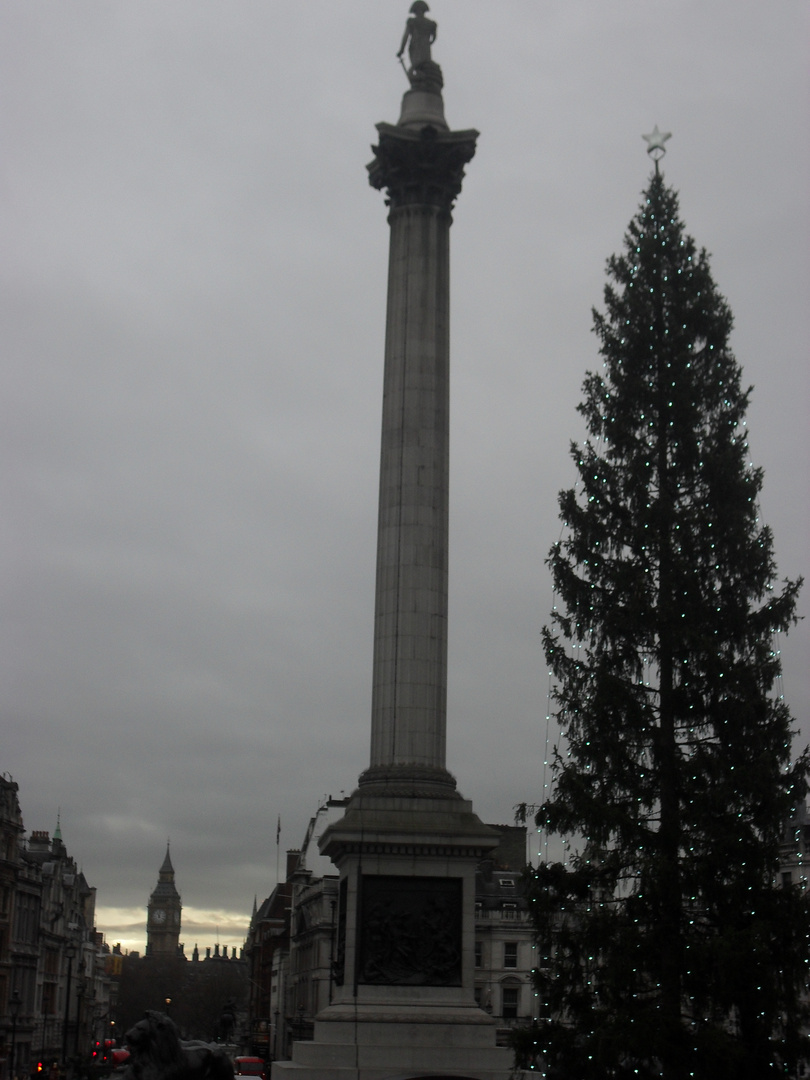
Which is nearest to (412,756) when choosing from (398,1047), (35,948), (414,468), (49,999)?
(398,1047)

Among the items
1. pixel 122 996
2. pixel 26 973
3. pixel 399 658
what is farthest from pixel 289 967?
pixel 122 996

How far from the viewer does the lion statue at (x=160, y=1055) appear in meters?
14.1

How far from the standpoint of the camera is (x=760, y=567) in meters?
26.3

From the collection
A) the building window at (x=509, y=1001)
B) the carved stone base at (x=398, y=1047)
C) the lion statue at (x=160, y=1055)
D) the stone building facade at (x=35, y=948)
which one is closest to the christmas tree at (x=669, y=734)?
the carved stone base at (x=398, y=1047)

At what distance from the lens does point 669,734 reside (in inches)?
995

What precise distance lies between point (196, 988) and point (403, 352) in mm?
135204

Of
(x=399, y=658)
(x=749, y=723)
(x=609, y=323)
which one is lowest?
(x=749, y=723)

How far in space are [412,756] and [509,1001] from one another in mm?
36548

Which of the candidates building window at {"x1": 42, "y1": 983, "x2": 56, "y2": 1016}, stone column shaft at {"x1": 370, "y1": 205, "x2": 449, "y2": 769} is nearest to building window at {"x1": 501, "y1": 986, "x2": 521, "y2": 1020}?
building window at {"x1": 42, "y1": 983, "x2": 56, "y2": 1016}

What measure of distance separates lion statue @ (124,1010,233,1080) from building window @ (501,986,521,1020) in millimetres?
53266

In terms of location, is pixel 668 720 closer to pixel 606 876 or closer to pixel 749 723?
pixel 749 723

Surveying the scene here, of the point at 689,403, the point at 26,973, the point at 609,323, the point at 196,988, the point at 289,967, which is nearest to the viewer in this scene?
the point at 689,403

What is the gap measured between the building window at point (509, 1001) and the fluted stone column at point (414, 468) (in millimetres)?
35672

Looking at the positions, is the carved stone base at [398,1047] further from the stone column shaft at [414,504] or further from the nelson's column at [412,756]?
the stone column shaft at [414,504]
